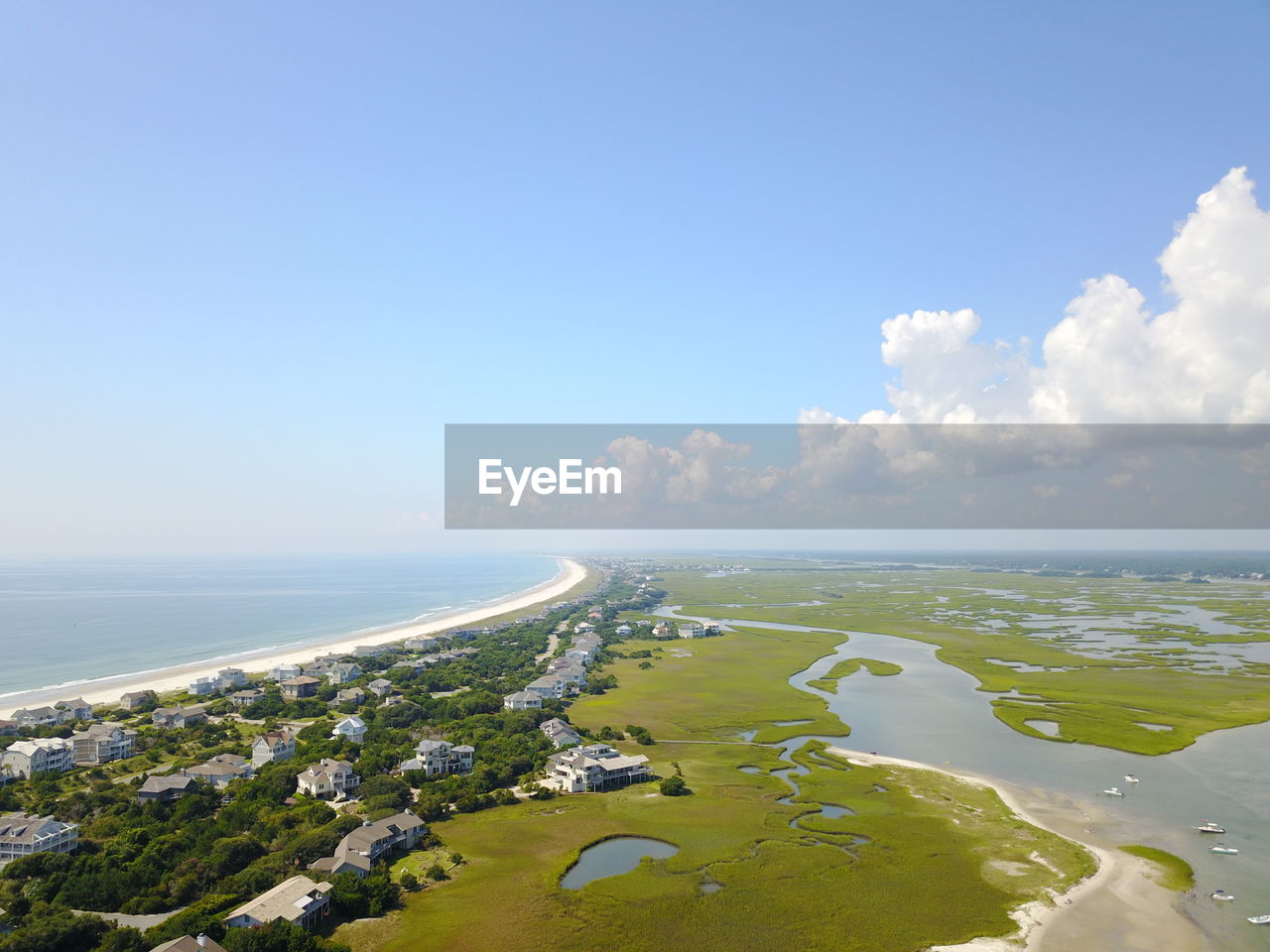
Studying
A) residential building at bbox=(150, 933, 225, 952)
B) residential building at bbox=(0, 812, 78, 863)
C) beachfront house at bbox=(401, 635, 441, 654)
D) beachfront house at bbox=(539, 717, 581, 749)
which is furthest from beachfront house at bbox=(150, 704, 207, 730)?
residential building at bbox=(150, 933, 225, 952)

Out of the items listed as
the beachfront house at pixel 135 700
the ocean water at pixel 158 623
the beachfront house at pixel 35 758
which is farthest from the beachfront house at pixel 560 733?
the ocean water at pixel 158 623

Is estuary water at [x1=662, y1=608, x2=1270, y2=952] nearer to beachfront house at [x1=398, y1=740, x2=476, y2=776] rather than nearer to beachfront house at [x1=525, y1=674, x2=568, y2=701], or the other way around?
beachfront house at [x1=525, y1=674, x2=568, y2=701]

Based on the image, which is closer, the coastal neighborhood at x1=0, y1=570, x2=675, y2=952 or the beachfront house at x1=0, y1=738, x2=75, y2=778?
the coastal neighborhood at x1=0, y1=570, x2=675, y2=952

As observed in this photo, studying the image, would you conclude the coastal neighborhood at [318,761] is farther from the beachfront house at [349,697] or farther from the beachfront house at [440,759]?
the beachfront house at [349,697]

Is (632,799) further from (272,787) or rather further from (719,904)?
(272,787)

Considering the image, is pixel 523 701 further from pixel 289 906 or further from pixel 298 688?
pixel 289 906

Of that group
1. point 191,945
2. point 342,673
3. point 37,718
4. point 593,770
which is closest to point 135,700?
point 37,718
